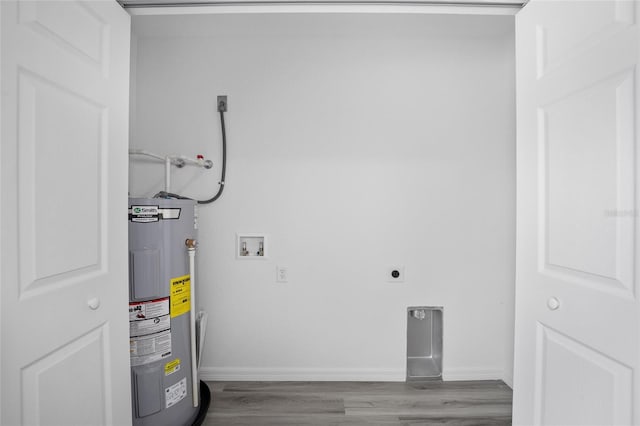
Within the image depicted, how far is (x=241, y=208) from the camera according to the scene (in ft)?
6.52

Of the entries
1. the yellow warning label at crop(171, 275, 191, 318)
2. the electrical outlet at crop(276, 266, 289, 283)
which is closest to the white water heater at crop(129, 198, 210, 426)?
the yellow warning label at crop(171, 275, 191, 318)

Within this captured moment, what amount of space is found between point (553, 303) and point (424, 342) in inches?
51.5

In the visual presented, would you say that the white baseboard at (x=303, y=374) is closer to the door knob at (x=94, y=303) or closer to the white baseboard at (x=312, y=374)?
the white baseboard at (x=312, y=374)

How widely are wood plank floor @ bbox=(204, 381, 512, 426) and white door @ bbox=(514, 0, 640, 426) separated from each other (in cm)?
77

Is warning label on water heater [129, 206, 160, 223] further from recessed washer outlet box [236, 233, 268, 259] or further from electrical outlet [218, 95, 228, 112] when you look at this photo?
electrical outlet [218, 95, 228, 112]

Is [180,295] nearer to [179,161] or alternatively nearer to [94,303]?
[94,303]

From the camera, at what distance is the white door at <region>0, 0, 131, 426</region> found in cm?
73

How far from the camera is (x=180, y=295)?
58.8 inches

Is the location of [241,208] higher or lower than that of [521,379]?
higher

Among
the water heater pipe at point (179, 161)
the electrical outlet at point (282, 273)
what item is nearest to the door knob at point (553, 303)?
the electrical outlet at point (282, 273)

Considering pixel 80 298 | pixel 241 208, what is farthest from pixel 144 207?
pixel 241 208

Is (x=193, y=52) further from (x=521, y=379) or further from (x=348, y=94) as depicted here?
(x=521, y=379)

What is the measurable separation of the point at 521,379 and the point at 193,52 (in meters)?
2.50

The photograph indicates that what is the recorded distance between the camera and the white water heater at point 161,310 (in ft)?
4.48
